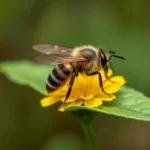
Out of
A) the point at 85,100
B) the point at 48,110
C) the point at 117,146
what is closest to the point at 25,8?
the point at 48,110

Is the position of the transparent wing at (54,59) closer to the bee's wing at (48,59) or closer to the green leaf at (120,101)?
the bee's wing at (48,59)

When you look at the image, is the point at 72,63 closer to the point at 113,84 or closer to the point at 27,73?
the point at 113,84

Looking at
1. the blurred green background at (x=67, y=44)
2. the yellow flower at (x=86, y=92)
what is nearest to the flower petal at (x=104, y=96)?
the yellow flower at (x=86, y=92)

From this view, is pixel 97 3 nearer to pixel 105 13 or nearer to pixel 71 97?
pixel 105 13

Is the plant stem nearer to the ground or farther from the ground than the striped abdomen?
nearer to the ground

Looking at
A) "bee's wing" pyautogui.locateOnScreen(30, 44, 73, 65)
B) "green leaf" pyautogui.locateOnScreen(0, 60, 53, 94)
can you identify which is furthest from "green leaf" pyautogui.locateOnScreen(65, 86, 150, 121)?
"green leaf" pyautogui.locateOnScreen(0, 60, 53, 94)

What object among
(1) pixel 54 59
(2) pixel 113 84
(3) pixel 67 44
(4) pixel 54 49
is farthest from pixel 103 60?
(3) pixel 67 44

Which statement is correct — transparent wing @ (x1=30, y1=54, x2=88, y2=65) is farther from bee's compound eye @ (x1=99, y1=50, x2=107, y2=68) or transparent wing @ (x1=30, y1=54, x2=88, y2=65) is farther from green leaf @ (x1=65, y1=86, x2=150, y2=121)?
green leaf @ (x1=65, y1=86, x2=150, y2=121)
